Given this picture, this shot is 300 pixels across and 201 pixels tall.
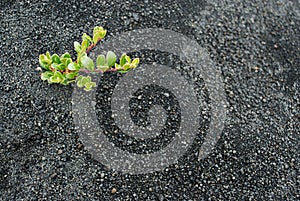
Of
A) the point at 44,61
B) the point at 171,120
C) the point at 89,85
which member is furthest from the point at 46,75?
the point at 171,120

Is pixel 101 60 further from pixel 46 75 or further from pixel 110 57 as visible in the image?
pixel 46 75

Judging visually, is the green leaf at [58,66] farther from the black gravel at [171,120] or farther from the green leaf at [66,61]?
the black gravel at [171,120]

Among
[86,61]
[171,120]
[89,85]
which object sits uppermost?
[86,61]

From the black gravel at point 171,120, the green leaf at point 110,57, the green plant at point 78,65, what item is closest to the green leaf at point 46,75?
the green plant at point 78,65

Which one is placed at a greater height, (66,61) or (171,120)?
(66,61)

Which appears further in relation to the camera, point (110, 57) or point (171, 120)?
point (171, 120)

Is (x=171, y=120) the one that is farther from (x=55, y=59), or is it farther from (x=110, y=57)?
(x=55, y=59)

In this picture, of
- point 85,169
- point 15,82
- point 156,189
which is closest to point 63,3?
point 15,82

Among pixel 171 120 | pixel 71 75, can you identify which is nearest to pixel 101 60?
pixel 71 75

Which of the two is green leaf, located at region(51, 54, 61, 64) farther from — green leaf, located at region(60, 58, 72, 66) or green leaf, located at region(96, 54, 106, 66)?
green leaf, located at region(96, 54, 106, 66)

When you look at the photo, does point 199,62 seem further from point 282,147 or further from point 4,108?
point 4,108
